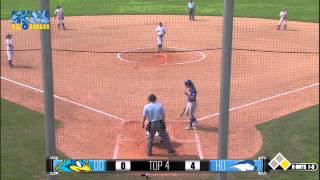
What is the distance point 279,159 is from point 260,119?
6.20 meters

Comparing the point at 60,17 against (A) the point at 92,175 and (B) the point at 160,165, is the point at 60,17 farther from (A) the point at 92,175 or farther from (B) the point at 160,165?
(B) the point at 160,165

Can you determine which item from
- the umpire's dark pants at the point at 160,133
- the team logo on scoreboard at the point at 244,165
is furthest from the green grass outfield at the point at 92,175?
the team logo on scoreboard at the point at 244,165

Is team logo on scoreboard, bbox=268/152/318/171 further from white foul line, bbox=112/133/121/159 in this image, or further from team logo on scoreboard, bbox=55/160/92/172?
white foul line, bbox=112/133/121/159

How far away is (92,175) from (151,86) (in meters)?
6.38

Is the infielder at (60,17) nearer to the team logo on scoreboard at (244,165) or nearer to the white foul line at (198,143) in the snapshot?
the white foul line at (198,143)

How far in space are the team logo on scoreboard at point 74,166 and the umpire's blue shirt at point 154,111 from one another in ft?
11.3

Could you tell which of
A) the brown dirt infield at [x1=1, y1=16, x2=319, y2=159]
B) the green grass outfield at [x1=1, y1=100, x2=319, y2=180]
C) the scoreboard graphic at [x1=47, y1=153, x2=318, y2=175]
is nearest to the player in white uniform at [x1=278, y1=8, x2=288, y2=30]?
the brown dirt infield at [x1=1, y1=16, x2=319, y2=159]

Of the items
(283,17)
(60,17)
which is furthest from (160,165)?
(283,17)

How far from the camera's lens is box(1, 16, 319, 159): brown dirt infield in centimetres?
1061

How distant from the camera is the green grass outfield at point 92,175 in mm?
8758

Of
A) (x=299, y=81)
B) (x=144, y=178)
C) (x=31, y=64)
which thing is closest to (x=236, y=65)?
(x=299, y=81)

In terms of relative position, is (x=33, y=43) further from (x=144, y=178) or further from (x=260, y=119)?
(x=144, y=178)

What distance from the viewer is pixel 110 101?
1323cm

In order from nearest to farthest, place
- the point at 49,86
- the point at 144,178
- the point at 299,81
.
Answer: the point at 49,86 < the point at 144,178 < the point at 299,81
